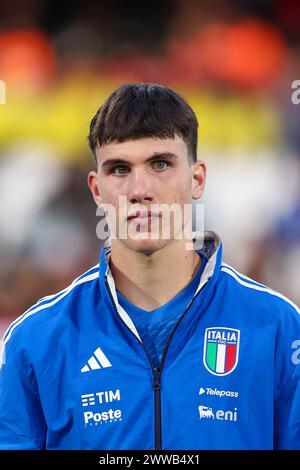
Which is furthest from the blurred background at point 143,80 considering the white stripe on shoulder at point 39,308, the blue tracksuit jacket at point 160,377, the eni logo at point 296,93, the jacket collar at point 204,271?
the blue tracksuit jacket at point 160,377

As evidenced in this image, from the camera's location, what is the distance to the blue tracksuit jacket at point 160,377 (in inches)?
96.7

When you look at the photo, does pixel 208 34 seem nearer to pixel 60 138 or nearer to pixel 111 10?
pixel 111 10

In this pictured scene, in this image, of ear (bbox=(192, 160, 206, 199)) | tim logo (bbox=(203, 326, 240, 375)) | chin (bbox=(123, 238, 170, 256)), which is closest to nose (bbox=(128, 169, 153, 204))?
chin (bbox=(123, 238, 170, 256))

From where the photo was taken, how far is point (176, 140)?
259cm

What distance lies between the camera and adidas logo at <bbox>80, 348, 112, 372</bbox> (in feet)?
8.39

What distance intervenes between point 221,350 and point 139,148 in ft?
2.30

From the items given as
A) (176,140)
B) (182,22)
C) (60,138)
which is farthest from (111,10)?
(176,140)

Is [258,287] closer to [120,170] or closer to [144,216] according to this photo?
[144,216]

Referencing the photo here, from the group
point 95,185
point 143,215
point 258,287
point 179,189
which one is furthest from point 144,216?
point 258,287

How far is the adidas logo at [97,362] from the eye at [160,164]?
2.08 ft

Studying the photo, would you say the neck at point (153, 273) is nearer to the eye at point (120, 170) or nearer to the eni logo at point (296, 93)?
the eye at point (120, 170)

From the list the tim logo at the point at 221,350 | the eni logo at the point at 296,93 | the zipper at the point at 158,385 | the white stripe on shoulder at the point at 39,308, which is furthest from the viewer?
the eni logo at the point at 296,93

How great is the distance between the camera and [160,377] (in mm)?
2506

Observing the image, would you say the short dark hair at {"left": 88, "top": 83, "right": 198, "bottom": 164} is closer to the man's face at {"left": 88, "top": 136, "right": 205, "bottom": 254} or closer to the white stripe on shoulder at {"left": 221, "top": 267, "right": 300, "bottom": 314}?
the man's face at {"left": 88, "top": 136, "right": 205, "bottom": 254}
